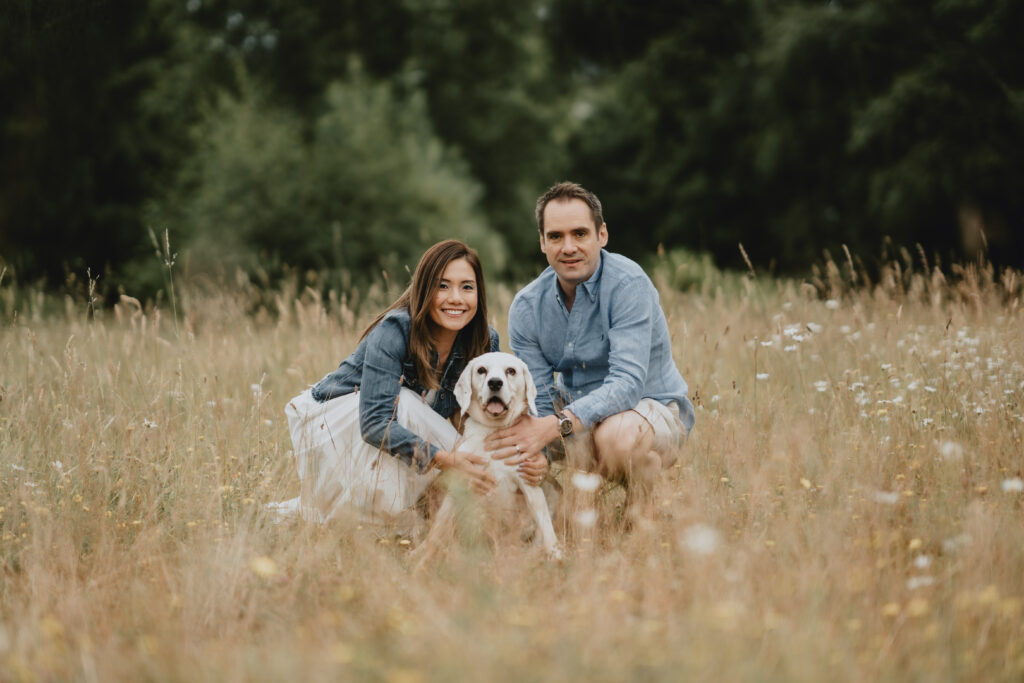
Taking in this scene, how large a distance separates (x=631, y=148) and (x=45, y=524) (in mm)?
20934

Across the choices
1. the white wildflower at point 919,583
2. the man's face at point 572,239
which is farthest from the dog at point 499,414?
the white wildflower at point 919,583

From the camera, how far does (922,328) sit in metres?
5.32

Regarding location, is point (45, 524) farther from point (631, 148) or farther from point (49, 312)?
point (631, 148)

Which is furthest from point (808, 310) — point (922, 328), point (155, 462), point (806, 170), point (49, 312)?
point (806, 170)

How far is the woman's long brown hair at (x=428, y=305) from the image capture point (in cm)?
363

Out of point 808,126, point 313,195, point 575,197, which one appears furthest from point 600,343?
point 808,126

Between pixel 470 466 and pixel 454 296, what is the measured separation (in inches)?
29.8

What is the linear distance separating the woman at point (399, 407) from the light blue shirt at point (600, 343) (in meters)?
0.30

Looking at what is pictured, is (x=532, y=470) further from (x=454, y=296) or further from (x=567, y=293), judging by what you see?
(x=567, y=293)

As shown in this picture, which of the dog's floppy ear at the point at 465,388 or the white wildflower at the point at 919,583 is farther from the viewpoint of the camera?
the dog's floppy ear at the point at 465,388

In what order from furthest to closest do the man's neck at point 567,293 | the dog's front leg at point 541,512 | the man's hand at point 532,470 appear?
the man's neck at point 567,293, the man's hand at point 532,470, the dog's front leg at point 541,512

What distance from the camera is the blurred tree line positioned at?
1320cm

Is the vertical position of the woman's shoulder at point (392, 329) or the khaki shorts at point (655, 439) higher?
the woman's shoulder at point (392, 329)

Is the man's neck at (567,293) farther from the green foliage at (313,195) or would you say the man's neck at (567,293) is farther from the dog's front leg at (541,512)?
the green foliage at (313,195)
